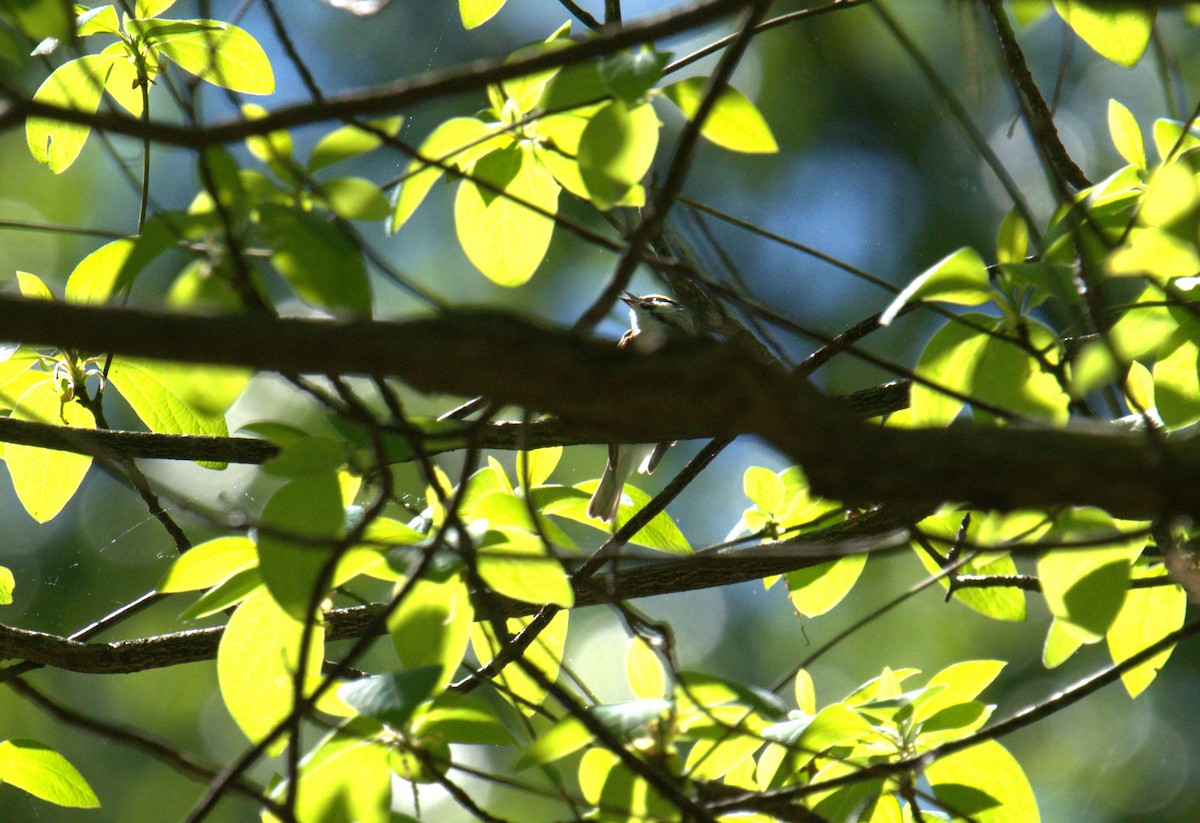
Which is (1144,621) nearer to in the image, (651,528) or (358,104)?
(651,528)

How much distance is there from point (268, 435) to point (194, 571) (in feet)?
0.69

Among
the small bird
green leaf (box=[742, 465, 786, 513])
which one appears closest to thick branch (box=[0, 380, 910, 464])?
the small bird

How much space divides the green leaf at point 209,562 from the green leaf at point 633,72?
0.64 m

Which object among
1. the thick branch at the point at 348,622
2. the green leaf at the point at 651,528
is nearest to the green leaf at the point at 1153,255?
the thick branch at the point at 348,622

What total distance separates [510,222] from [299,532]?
0.55 m

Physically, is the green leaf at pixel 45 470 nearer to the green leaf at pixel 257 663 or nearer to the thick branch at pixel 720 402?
the green leaf at pixel 257 663

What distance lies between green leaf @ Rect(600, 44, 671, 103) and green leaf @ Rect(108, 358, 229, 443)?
97 cm

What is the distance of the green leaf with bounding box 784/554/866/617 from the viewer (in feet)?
5.19

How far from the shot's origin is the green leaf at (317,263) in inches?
33.2

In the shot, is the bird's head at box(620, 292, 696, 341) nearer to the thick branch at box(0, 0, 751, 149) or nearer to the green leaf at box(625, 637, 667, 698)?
the green leaf at box(625, 637, 667, 698)

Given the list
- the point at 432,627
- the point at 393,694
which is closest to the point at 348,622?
the point at 432,627

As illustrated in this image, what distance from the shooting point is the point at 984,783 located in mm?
1259

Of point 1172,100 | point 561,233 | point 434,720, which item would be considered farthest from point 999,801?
point 561,233

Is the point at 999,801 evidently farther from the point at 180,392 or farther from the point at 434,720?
the point at 180,392
